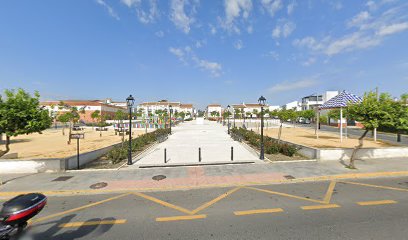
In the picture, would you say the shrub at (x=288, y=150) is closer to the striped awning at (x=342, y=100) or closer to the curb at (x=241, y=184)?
the curb at (x=241, y=184)

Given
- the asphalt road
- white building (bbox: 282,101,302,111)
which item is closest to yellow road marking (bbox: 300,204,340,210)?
the asphalt road

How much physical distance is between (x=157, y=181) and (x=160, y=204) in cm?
232

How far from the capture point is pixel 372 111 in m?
9.92

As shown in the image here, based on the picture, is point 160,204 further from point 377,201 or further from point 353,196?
point 377,201

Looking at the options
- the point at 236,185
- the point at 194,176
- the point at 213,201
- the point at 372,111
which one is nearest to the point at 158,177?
the point at 194,176

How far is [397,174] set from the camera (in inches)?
382

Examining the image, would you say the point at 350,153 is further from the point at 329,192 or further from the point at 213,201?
the point at 213,201

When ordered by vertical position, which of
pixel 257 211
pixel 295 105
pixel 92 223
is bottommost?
pixel 92 223

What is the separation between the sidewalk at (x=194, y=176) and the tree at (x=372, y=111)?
1.75 metres

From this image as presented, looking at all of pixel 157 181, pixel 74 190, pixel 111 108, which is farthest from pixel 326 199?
pixel 111 108

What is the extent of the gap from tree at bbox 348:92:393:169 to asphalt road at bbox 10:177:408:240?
3263mm

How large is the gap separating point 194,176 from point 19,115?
336 inches

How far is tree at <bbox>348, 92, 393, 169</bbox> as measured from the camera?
9836 millimetres

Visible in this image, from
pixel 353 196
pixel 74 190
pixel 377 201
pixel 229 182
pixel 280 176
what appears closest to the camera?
pixel 377 201
